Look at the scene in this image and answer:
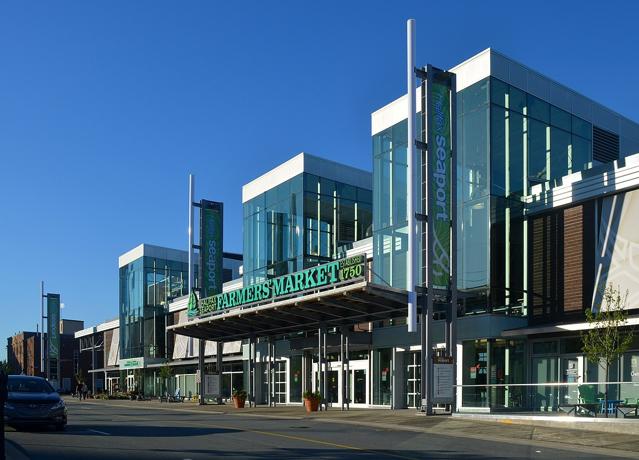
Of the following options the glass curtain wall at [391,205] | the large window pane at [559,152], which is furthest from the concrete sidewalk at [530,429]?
the large window pane at [559,152]

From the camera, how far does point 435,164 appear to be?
29703 mm

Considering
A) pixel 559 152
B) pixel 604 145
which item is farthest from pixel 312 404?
pixel 604 145

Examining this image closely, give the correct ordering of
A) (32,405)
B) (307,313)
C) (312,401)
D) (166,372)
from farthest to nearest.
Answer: (166,372)
(307,313)
(312,401)
(32,405)

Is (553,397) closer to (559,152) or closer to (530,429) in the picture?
(530,429)

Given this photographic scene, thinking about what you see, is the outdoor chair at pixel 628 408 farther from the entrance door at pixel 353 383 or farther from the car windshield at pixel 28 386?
the entrance door at pixel 353 383

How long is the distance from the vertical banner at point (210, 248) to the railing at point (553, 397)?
24.2 m

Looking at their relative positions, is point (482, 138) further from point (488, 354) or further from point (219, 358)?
point (219, 358)

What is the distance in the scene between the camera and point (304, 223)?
44875 mm

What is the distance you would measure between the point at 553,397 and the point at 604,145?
17.0 m

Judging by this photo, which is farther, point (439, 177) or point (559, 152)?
point (559, 152)

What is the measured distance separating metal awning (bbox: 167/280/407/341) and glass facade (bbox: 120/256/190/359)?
75.0 feet

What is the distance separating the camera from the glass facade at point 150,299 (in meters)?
68.3

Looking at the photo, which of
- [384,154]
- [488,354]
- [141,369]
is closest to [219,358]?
[384,154]

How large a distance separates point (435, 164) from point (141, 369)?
1943 inches
